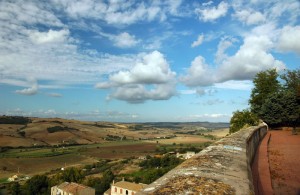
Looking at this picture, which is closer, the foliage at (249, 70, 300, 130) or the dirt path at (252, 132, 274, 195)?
the dirt path at (252, 132, 274, 195)

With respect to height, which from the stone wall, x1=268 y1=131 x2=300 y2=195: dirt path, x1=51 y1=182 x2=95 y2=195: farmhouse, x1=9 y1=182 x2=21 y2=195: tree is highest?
the stone wall

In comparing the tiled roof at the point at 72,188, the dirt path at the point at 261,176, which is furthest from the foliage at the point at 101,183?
the dirt path at the point at 261,176

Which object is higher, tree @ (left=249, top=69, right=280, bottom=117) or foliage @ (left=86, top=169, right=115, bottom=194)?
tree @ (left=249, top=69, right=280, bottom=117)

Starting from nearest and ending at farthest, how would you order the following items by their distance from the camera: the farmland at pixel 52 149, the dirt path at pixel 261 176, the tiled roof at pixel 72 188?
the dirt path at pixel 261 176, the tiled roof at pixel 72 188, the farmland at pixel 52 149

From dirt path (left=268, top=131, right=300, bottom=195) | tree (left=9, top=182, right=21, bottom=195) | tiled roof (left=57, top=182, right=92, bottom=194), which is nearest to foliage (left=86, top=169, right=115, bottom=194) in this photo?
tiled roof (left=57, top=182, right=92, bottom=194)

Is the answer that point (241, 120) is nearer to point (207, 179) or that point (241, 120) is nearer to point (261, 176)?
point (261, 176)

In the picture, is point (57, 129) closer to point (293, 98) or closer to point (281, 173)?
point (293, 98)

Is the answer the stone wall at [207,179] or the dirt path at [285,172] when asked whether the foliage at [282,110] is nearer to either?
the dirt path at [285,172]

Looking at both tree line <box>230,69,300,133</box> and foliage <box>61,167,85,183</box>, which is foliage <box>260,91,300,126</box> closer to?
tree line <box>230,69,300,133</box>

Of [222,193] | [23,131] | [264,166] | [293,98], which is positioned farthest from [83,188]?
[23,131]

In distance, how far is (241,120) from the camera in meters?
23.8

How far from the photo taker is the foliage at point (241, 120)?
77.2ft

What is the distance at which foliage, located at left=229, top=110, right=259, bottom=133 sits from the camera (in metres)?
23.5

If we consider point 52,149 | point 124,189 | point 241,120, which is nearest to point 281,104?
point 241,120
